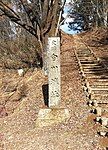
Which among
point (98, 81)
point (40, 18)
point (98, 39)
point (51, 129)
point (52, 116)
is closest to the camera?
point (51, 129)

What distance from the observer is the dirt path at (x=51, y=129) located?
8625mm

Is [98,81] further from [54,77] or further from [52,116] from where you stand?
[52,116]

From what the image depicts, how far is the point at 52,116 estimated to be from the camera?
10.2 metres

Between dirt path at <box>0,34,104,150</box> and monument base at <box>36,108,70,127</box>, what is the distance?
0.18m

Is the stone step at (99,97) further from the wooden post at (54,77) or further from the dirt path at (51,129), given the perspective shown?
→ the wooden post at (54,77)

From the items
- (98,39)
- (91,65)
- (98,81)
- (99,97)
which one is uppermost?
(98,39)

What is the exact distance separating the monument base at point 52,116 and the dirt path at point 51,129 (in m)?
0.18

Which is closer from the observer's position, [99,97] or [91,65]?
[99,97]

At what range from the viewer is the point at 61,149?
8312mm

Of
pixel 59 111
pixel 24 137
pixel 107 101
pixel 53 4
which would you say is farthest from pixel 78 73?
pixel 24 137

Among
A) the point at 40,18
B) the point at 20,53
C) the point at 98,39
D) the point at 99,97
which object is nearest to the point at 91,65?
the point at 40,18

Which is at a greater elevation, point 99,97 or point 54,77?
point 54,77

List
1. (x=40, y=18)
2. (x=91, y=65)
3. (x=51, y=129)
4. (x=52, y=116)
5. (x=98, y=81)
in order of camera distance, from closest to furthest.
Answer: (x=51, y=129)
(x=52, y=116)
(x=98, y=81)
(x=40, y=18)
(x=91, y=65)

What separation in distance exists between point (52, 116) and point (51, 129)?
25.2 inches
